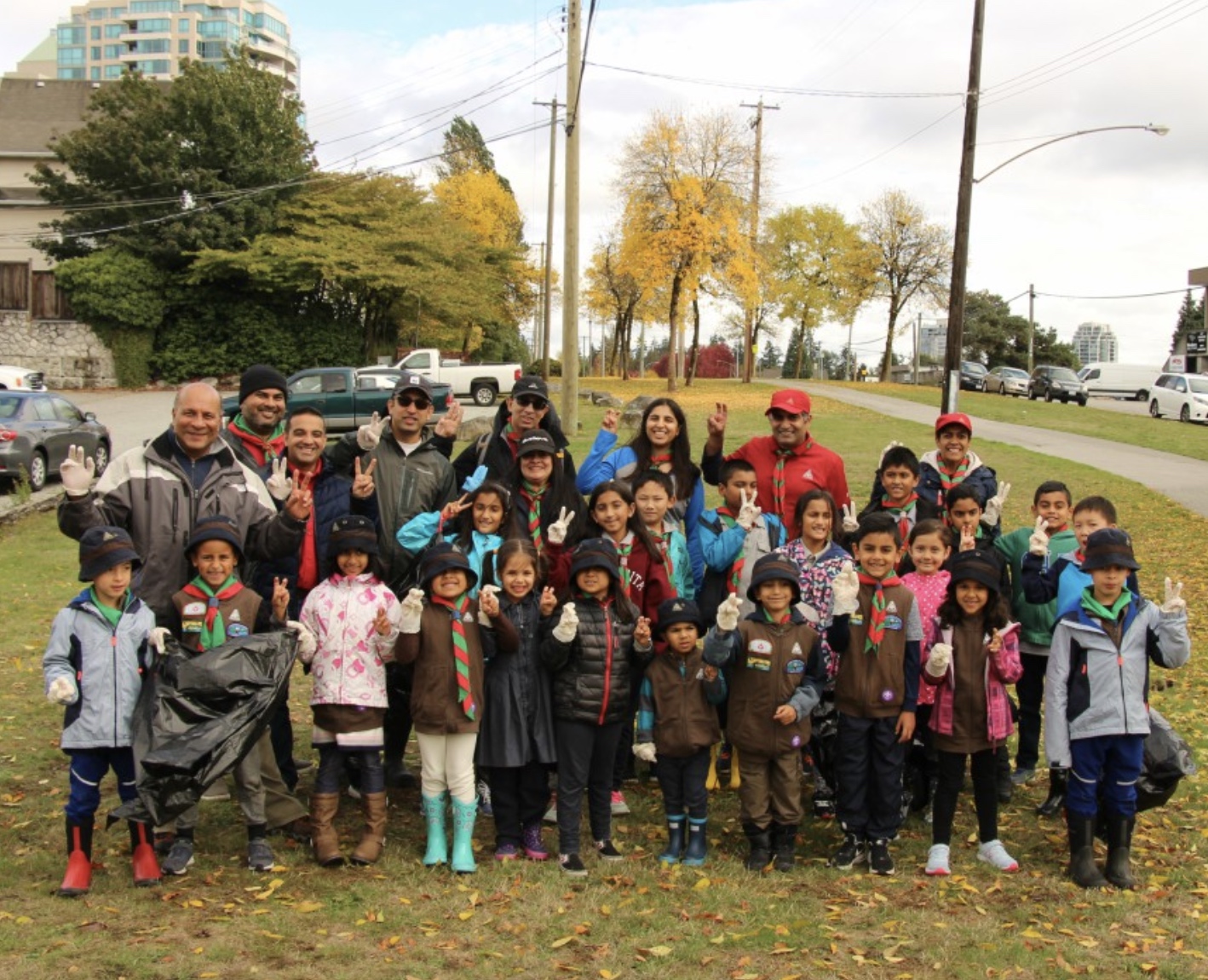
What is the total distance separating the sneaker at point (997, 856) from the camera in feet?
16.2

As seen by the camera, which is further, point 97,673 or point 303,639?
point 303,639

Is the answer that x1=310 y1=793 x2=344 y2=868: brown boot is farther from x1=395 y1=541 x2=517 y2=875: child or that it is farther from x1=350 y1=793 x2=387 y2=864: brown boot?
x1=395 y1=541 x2=517 y2=875: child

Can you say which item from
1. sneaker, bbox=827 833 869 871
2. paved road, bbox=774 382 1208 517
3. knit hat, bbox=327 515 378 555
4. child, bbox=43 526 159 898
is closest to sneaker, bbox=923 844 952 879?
sneaker, bbox=827 833 869 871

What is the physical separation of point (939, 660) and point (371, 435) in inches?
113

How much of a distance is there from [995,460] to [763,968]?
17324mm

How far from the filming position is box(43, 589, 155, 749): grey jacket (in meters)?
4.46

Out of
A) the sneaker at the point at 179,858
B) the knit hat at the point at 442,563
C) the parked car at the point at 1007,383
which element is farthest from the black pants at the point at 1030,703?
the parked car at the point at 1007,383

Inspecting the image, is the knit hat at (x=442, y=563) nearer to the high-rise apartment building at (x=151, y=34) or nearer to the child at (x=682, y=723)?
the child at (x=682, y=723)

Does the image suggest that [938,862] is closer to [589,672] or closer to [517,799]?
[589,672]

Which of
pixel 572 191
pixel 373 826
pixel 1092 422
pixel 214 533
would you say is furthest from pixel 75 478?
pixel 1092 422

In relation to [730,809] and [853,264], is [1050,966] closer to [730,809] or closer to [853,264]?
[730,809]

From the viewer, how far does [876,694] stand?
193 inches

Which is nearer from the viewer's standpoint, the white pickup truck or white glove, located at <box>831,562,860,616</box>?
white glove, located at <box>831,562,860,616</box>

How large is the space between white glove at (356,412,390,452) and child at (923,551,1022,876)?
112 inches
